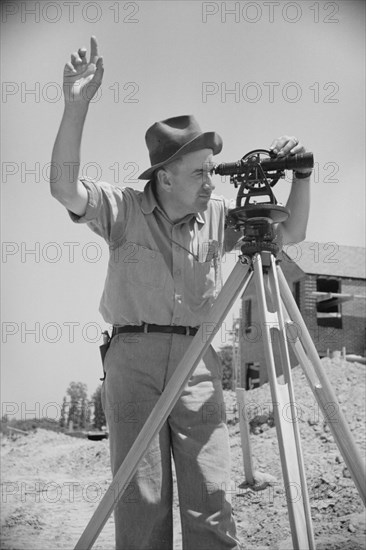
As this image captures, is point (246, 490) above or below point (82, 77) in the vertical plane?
below

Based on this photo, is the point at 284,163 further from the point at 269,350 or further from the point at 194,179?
the point at 269,350

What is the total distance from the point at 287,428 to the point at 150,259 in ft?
2.96

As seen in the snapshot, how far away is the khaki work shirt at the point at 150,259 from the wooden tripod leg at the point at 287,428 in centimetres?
42

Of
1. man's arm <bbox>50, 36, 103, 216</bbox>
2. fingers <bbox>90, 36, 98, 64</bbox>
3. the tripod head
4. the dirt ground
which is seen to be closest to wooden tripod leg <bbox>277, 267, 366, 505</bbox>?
the tripod head

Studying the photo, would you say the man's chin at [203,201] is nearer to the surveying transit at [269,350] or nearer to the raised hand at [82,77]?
the surveying transit at [269,350]

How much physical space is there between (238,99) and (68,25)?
105 cm

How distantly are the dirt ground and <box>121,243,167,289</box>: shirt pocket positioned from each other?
7.75ft

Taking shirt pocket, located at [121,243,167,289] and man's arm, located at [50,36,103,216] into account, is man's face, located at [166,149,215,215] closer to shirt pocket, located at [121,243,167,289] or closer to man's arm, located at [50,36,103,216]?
shirt pocket, located at [121,243,167,289]

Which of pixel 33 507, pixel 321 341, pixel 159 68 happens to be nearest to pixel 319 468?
pixel 33 507

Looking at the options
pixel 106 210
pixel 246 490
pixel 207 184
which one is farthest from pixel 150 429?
pixel 246 490

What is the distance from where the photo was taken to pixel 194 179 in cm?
242

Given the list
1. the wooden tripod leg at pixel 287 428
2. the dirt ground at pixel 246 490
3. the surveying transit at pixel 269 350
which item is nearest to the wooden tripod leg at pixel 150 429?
the surveying transit at pixel 269 350

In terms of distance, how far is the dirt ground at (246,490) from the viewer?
543cm

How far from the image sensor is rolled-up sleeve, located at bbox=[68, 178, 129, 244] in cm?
228
